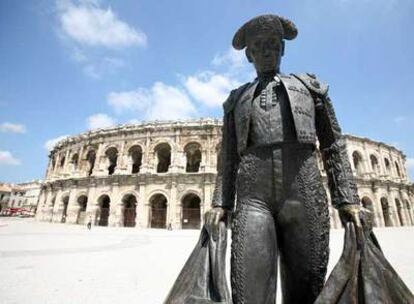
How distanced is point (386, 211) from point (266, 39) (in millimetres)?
29706

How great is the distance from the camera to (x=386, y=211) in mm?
24516

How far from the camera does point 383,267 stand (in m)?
1.27

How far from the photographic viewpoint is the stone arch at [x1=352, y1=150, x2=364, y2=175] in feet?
80.3

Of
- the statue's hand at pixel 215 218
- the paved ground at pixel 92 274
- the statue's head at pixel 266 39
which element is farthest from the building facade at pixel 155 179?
the statue's head at pixel 266 39

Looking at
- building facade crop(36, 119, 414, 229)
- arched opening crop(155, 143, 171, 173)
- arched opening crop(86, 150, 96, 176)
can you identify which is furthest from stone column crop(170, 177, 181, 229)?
arched opening crop(86, 150, 96, 176)

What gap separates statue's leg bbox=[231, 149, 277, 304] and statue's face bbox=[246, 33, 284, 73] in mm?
692

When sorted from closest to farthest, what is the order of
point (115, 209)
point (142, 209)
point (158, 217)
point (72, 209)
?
point (142, 209) → point (115, 209) → point (158, 217) → point (72, 209)

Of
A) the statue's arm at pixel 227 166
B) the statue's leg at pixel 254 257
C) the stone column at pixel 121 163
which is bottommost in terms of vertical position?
the statue's leg at pixel 254 257

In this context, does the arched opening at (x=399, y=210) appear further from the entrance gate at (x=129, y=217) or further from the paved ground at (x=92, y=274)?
the entrance gate at (x=129, y=217)

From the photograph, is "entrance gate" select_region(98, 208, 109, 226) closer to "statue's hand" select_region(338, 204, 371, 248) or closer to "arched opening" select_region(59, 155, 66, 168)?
"arched opening" select_region(59, 155, 66, 168)

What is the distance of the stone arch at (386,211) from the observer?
79.2ft

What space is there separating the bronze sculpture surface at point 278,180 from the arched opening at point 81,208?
23462 mm

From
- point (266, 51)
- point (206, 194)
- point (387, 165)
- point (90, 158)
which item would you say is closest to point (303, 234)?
point (266, 51)

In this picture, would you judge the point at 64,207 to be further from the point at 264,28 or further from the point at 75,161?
the point at 264,28
